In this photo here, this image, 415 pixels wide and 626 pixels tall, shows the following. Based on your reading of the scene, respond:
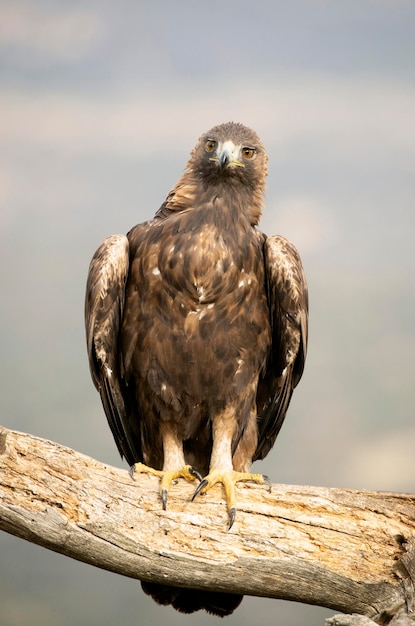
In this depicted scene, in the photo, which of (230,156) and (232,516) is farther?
(230,156)

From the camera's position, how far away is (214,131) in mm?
6465

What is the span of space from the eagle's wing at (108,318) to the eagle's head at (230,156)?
A: 77 cm

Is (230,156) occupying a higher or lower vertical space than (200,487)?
higher

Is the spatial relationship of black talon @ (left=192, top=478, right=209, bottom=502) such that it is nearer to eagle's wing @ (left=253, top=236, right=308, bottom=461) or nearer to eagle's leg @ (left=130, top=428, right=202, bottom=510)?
eagle's leg @ (left=130, top=428, right=202, bottom=510)

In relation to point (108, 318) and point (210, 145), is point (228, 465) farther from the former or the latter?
point (210, 145)

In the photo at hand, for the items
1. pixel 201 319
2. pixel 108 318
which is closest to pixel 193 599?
pixel 201 319

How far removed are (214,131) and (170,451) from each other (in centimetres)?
225

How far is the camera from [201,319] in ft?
20.3

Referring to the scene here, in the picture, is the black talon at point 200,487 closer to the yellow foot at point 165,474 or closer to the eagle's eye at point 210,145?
the yellow foot at point 165,474

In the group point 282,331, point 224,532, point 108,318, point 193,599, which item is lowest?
point 193,599

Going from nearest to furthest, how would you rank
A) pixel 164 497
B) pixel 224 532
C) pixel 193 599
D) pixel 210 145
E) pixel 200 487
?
pixel 224 532 → pixel 164 497 → pixel 200 487 → pixel 193 599 → pixel 210 145

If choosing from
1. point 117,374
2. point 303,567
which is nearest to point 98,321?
point 117,374

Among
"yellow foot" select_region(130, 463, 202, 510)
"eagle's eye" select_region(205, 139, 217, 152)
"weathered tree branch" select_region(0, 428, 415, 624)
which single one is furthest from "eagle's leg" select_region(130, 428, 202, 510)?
"eagle's eye" select_region(205, 139, 217, 152)

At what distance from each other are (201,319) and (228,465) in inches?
39.3
